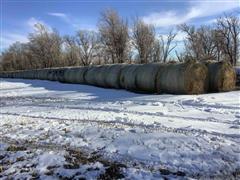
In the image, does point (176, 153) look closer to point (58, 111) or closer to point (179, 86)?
point (58, 111)

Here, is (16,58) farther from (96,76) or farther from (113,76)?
(113,76)

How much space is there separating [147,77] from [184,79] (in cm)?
255

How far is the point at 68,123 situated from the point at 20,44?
9215 cm

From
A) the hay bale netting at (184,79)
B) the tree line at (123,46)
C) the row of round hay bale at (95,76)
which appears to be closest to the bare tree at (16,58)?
the tree line at (123,46)

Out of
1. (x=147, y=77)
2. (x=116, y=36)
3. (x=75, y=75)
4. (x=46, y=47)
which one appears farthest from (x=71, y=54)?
(x=147, y=77)

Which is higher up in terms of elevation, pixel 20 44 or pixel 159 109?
pixel 20 44

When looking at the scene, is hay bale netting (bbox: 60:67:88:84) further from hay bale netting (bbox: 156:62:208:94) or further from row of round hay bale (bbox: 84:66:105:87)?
hay bale netting (bbox: 156:62:208:94)

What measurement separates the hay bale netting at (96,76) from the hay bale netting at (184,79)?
21.1 feet

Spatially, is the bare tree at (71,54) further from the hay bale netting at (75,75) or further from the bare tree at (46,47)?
the hay bale netting at (75,75)

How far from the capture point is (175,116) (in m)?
8.57

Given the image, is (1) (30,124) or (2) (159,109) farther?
(2) (159,109)

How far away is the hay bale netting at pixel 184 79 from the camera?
13.7 meters

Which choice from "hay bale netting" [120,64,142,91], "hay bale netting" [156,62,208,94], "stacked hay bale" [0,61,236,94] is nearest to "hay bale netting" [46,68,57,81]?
"stacked hay bale" [0,61,236,94]

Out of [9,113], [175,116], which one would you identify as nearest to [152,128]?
[175,116]
